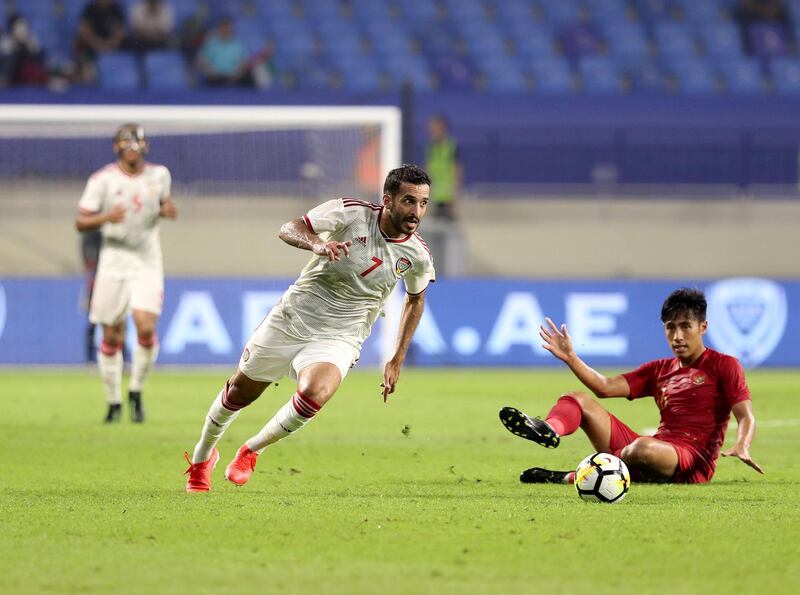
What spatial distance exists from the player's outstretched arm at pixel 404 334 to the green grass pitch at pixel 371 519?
0.61 metres

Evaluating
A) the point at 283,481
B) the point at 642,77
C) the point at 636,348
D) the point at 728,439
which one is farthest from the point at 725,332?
the point at 283,481

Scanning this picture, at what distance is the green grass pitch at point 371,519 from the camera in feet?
17.0

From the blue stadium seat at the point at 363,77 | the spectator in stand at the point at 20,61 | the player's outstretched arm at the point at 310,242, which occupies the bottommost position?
the player's outstretched arm at the point at 310,242

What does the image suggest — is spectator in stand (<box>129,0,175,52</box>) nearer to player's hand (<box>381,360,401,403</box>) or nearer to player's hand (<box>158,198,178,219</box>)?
player's hand (<box>158,198,178,219</box>)

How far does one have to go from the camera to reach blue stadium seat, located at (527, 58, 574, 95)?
78.1 feet

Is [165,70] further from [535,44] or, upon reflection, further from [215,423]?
[215,423]

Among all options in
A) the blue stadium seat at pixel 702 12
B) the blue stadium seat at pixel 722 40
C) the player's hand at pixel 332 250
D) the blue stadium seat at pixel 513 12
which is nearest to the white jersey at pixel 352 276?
the player's hand at pixel 332 250

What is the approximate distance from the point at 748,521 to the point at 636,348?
1284 centimetres

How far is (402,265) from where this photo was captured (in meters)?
7.79

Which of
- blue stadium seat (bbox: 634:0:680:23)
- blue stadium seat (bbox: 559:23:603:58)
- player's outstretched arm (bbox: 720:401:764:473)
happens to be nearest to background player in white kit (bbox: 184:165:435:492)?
player's outstretched arm (bbox: 720:401:764:473)

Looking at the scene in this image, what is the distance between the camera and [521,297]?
19.3 metres

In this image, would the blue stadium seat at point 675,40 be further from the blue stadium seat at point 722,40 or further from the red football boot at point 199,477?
the red football boot at point 199,477

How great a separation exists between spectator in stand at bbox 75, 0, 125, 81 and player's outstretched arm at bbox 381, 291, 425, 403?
14.7 meters

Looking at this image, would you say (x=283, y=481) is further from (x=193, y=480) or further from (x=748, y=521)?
(x=748, y=521)
